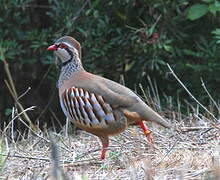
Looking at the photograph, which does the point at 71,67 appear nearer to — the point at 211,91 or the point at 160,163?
the point at 160,163

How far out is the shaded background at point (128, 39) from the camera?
27.3 ft

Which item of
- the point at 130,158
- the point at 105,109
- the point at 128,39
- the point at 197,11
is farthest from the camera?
the point at 128,39

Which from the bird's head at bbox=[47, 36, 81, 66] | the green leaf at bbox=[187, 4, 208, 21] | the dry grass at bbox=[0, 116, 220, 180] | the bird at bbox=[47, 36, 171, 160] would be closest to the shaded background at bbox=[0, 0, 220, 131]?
the green leaf at bbox=[187, 4, 208, 21]

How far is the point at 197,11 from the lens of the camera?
748 centimetres

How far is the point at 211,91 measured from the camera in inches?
332

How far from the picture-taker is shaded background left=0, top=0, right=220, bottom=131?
8.31 metres

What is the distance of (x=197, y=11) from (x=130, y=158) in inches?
120

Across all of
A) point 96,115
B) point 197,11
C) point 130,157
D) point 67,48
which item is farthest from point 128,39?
point 130,157

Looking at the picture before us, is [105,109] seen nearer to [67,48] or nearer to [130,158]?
[130,158]

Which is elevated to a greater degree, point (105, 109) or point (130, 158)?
point (105, 109)

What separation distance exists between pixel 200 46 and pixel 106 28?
111 centimetres

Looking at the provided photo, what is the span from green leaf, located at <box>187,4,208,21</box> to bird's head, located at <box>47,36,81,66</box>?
1.88 m

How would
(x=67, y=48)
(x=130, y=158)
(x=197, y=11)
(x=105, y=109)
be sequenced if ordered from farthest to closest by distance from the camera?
(x=197, y=11) → (x=67, y=48) → (x=105, y=109) → (x=130, y=158)

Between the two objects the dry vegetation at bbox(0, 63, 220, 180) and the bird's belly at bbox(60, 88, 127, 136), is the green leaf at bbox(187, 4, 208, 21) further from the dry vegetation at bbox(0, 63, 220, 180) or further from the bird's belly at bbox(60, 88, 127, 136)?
the bird's belly at bbox(60, 88, 127, 136)
